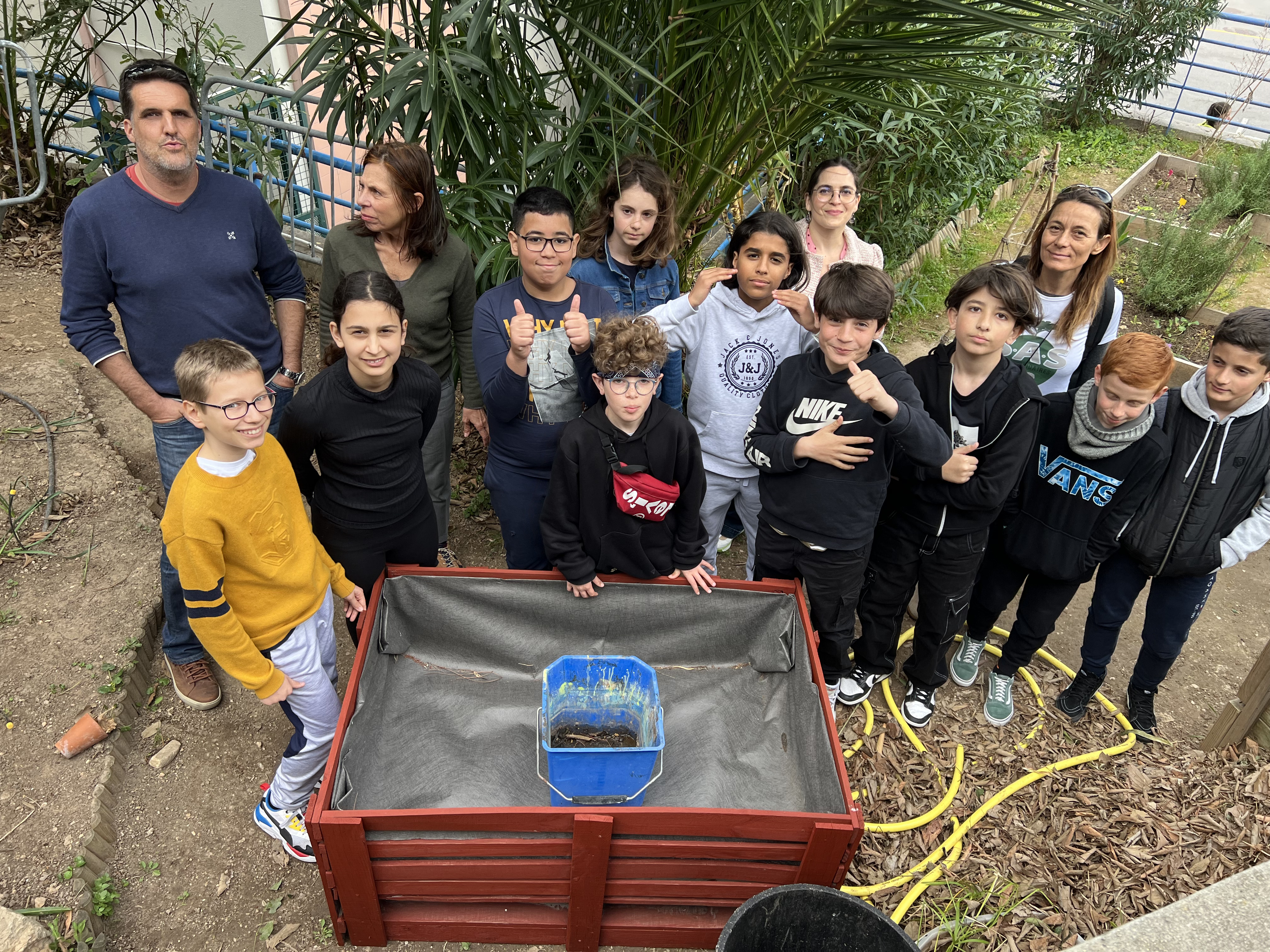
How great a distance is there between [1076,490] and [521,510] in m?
1.80

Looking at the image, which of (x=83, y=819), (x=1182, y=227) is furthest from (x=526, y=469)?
(x=1182, y=227)

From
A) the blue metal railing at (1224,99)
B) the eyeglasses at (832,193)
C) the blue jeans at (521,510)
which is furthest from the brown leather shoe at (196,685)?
the blue metal railing at (1224,99)

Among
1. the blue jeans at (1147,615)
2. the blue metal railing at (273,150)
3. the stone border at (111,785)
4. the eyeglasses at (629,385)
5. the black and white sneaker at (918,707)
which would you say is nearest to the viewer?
the stone border at (111,785)

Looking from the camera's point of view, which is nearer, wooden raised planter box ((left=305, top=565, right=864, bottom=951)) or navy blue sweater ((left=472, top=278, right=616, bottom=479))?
wooden raised planter box ((left=305, top=565, right=864, bottom=951))

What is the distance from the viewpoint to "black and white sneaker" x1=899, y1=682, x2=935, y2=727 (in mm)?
3090

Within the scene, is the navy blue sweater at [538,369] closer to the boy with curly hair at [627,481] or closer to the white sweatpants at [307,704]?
the boy with curly hair at [627,481]

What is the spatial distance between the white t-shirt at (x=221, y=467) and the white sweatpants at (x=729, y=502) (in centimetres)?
146

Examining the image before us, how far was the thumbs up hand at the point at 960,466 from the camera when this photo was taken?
8.33 ft

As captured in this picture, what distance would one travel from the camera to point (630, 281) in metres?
2.95

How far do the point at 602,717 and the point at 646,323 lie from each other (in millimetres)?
1188

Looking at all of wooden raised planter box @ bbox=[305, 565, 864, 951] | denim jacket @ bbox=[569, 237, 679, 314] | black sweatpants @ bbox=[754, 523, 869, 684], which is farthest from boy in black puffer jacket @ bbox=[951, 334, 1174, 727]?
denim jacket @ bbox=[569, 237, 679, 314]

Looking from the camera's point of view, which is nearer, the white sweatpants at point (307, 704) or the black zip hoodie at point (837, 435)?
the white sweatpants at point (307, 704)

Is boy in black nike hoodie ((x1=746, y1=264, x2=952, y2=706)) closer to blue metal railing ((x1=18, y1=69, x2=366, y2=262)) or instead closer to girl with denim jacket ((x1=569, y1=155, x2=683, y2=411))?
girl with denim jacket ((x1=569, y1=155, x2=683, y2=411))

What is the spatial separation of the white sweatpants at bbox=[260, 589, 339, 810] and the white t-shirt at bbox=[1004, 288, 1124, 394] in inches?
95.6
